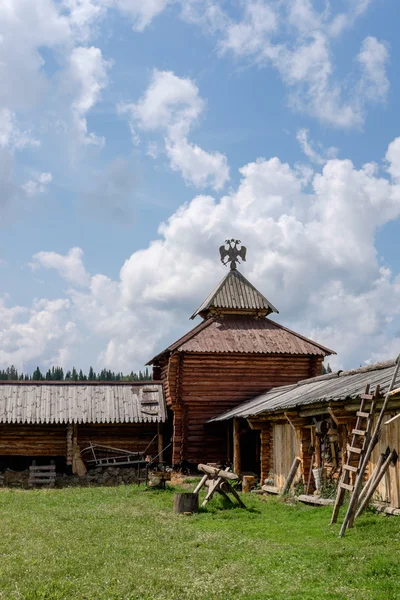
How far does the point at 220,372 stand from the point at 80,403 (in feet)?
A: 20.0

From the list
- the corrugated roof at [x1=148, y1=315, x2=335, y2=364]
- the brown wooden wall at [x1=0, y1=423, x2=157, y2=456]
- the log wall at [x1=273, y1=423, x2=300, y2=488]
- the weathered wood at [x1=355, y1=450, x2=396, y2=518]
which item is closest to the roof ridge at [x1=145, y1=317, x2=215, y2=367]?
the corrugated roof at [x1=148, y1=315, x2=335, y2=364]

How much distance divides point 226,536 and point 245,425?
1400 centimetres

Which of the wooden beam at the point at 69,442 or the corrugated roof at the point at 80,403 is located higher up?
the corrugated roof at the point at 80,403

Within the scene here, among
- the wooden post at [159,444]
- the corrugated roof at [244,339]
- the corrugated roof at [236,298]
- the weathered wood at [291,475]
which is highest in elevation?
the corrugated roof at [236,298]

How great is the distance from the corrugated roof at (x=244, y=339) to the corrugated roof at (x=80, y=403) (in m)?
2.13

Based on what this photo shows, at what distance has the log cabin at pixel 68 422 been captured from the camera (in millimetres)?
28297

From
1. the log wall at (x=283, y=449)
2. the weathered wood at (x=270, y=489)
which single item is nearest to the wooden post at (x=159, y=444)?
the weathered wood at (x=270, y=489)

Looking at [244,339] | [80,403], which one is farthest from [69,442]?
[244,339]

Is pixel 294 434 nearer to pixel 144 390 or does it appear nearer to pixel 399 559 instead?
pixel 399 559

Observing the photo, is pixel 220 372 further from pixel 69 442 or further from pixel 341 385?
pixel 341 385

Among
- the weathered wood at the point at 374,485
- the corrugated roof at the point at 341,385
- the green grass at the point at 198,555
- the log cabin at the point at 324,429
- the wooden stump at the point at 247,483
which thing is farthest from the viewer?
the wooden stump at the point at 247,483

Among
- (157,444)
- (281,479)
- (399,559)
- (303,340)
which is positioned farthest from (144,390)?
(399,559)

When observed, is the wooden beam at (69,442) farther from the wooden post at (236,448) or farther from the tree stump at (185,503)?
the tree stump at (185,503)

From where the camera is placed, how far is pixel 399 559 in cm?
942
